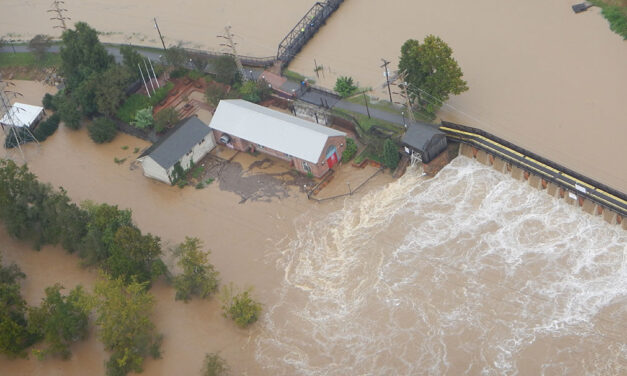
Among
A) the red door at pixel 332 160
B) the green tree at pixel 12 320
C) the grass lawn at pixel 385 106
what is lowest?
the green tree at pixel 12 320

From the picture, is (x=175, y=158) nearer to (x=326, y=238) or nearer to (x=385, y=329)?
(x=326, y=238)

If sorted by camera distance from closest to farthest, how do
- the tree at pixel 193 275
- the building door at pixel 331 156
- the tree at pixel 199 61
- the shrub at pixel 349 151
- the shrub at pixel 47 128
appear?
the tree at pixel 193 275
the building door at pixel 331 156
the shrub at pixel 349 151
the shrub at pixel 47 128
the tree at pixel 199 61

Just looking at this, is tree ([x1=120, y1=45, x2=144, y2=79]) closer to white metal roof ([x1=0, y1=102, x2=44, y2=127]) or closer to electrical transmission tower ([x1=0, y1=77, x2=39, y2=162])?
white metal roof ([x1=0, y1=102, x2=44, y2=127])

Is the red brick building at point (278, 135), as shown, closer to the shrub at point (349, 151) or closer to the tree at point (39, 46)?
the shrub at point (349, 151)

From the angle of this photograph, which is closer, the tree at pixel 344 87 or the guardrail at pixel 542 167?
the guardrail at pixel 542 167

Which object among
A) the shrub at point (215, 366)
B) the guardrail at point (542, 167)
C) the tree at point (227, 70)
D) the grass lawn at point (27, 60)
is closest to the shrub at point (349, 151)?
the guardrail at point (542, 167)

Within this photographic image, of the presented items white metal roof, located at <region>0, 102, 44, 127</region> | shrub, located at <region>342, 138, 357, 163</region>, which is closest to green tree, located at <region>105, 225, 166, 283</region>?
shrub, located at <region>342, 138, 357, 163</region>
